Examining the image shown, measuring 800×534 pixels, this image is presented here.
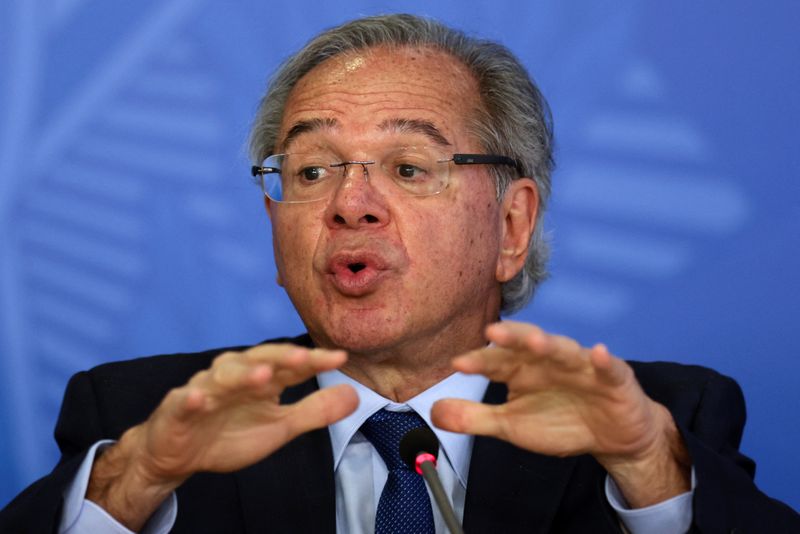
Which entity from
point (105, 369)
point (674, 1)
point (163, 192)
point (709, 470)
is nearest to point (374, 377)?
point (105, 369)

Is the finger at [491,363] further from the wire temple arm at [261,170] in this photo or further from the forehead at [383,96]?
the wire temple arm at [261,170]

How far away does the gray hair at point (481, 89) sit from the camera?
2.17m

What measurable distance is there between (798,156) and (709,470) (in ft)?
3.73

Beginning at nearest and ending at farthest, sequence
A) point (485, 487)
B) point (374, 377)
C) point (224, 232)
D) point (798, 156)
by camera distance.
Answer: point (485, 487) → point (374, 377) → point (798, 156) → point (224, 232)

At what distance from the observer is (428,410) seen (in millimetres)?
1970

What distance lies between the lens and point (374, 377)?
6.72ft

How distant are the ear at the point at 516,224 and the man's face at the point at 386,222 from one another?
38 millimetres

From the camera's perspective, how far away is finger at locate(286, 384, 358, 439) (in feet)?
4.62

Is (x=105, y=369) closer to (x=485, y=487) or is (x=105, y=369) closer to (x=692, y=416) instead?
(x=485, y=487)

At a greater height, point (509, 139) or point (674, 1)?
point (674, 1)

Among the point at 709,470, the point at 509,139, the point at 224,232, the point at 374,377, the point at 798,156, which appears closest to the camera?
the point at 709,470

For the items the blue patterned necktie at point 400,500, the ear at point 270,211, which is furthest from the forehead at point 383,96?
the blue patterned necktie at point 400,500

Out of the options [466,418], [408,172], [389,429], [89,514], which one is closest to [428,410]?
[389,429]

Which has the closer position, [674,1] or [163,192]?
[674,1]
